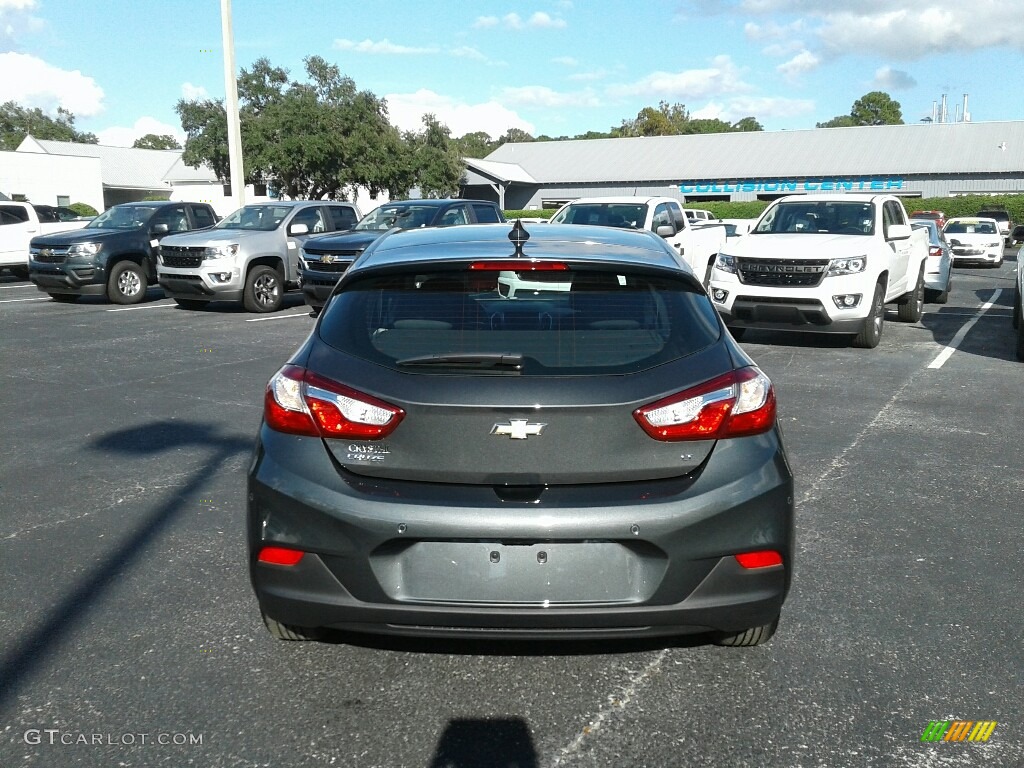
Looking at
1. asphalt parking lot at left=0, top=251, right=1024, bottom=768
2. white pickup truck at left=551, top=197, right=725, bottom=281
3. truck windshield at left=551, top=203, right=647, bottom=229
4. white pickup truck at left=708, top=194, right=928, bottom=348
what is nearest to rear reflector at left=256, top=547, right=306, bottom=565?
asphalt parking lot at left=0, top=251, right=1024, bottom=768

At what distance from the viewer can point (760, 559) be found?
3039 millimetres

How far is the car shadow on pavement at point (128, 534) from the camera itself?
3508mm

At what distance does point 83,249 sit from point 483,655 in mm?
15342

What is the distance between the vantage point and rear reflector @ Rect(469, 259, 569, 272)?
3.39 metres

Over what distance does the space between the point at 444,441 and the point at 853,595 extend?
7.14ft

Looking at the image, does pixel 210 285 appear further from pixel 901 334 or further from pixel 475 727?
pixel 475 727

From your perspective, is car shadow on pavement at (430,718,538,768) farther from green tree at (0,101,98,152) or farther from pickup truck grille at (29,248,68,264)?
green tree at (0,101,98,152)

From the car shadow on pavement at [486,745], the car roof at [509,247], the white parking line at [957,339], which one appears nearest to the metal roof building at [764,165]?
the white parking line at [957,339]

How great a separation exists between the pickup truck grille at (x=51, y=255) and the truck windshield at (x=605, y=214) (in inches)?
337

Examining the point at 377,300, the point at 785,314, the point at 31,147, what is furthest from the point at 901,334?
the point at 31,147

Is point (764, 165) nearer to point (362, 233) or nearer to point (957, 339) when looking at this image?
point (362, 233)

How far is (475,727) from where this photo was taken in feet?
9.98

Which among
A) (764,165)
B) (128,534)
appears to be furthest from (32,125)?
(128,534)

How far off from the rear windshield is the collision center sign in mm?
53942
